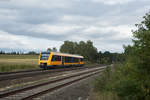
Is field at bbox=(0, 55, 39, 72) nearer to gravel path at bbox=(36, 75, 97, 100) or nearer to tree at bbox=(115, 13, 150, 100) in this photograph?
gravel path at bbox=(36, 75, 97, 100)

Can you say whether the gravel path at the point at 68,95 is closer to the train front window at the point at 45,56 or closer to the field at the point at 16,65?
the field at the point at 16,65

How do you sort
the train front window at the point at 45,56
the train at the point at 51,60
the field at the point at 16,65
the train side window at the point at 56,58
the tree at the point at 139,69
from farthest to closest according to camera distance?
the train side window at the point at 56,58, the train front window at the point at 45,56, the train at the point at 51,60, the field at the point at 16,65, the tree at the point at 139,69

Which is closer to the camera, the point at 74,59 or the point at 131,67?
the point at 131,67

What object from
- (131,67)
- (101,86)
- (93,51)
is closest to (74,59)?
(101,86)

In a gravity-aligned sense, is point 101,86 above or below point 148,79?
below

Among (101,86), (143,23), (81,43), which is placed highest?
(81,43)

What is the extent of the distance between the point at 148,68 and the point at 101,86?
690cm

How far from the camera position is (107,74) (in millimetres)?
15734

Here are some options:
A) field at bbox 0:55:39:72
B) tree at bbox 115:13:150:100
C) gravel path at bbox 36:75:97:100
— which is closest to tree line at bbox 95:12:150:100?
tree at bbox 115:13:150:100

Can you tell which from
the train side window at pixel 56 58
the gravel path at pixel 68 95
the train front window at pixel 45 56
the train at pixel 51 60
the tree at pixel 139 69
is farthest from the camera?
the train side window at pixel 56 58

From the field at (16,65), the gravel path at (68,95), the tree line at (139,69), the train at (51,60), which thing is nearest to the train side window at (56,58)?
the train at (51,60)

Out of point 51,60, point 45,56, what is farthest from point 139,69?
point 45,56

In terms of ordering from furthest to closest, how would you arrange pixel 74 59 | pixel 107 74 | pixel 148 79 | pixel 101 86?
pixel 74 59
pixel 107 74
pixel 101 86
pixel 148 79

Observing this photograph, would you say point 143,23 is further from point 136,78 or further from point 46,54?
point 46,54
